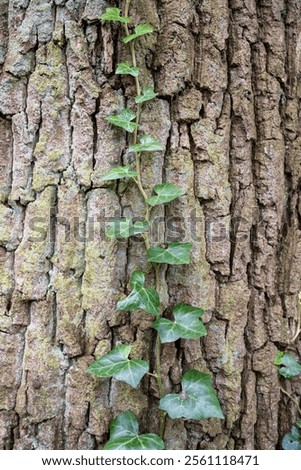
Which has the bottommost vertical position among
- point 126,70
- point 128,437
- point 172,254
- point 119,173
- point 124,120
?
point 128,437

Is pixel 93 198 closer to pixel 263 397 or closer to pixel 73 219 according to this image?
pixel 73 219

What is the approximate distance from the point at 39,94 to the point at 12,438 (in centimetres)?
91

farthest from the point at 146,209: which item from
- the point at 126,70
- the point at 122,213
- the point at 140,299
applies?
the point at 126,70

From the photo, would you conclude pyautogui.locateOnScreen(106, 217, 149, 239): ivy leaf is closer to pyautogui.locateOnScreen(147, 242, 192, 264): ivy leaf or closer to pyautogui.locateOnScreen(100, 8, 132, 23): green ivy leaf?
pyautogui.locateOnScreen(147, 242, 192, 264): ivy leaf

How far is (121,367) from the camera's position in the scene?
927mm

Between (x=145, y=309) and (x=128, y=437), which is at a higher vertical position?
(x=145, y=309)

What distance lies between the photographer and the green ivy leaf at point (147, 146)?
968 mm

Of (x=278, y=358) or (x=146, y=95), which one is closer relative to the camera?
(x=146, y=95)

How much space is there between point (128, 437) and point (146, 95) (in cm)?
87

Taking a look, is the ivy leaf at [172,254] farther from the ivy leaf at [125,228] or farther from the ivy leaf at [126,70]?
the ivy leaf at [126,70]

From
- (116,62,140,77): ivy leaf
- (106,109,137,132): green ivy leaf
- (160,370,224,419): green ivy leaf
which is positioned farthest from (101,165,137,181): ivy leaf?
(160,370,224,419): green ivy leaf

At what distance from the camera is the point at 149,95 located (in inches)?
38.7

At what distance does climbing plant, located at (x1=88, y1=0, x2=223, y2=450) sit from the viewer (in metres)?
0.92

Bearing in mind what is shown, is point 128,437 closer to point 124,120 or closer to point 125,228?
point 125,228
